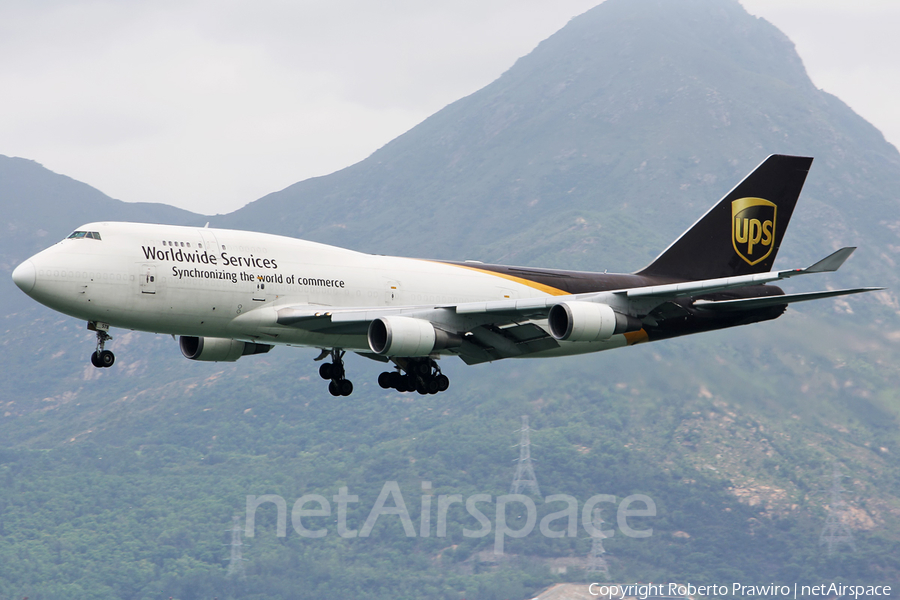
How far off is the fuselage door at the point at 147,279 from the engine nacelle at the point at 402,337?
25.0 ft

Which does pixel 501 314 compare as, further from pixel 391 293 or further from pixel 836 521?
pixel 836 521

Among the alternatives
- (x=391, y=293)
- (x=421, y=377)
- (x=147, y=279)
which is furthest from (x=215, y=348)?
(x=421, y=377)

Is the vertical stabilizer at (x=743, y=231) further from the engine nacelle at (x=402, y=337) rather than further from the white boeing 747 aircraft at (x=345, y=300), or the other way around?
the engine nacelle at (x=402, y=337)

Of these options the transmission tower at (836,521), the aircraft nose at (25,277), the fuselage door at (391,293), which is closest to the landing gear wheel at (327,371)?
the fuselage door at (391,293)

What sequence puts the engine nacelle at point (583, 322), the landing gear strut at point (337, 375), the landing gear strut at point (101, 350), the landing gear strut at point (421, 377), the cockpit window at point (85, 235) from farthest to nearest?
1. the landing gear strut at point (337, 375)
2. the landing gear strut at point (421, 377)
3. the engine nacelle at point (583, 322)
4. the cockpit window at point (85, 235)
5. the landing gear strut at point (101, 350)

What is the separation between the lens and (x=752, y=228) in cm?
4953

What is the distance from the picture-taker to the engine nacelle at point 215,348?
42.8 meters

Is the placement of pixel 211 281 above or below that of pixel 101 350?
above

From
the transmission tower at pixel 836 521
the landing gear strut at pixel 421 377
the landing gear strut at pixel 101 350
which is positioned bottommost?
the transmission tower at pixel 836 521

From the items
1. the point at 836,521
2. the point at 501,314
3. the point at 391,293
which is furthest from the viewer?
the point at 836,521

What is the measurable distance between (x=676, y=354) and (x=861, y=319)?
1420 inches

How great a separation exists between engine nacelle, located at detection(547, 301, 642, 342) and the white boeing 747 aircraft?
5 cm

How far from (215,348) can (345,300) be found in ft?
19.2

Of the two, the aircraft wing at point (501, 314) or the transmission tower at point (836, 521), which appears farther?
the transmission tower at point (836, 521)
